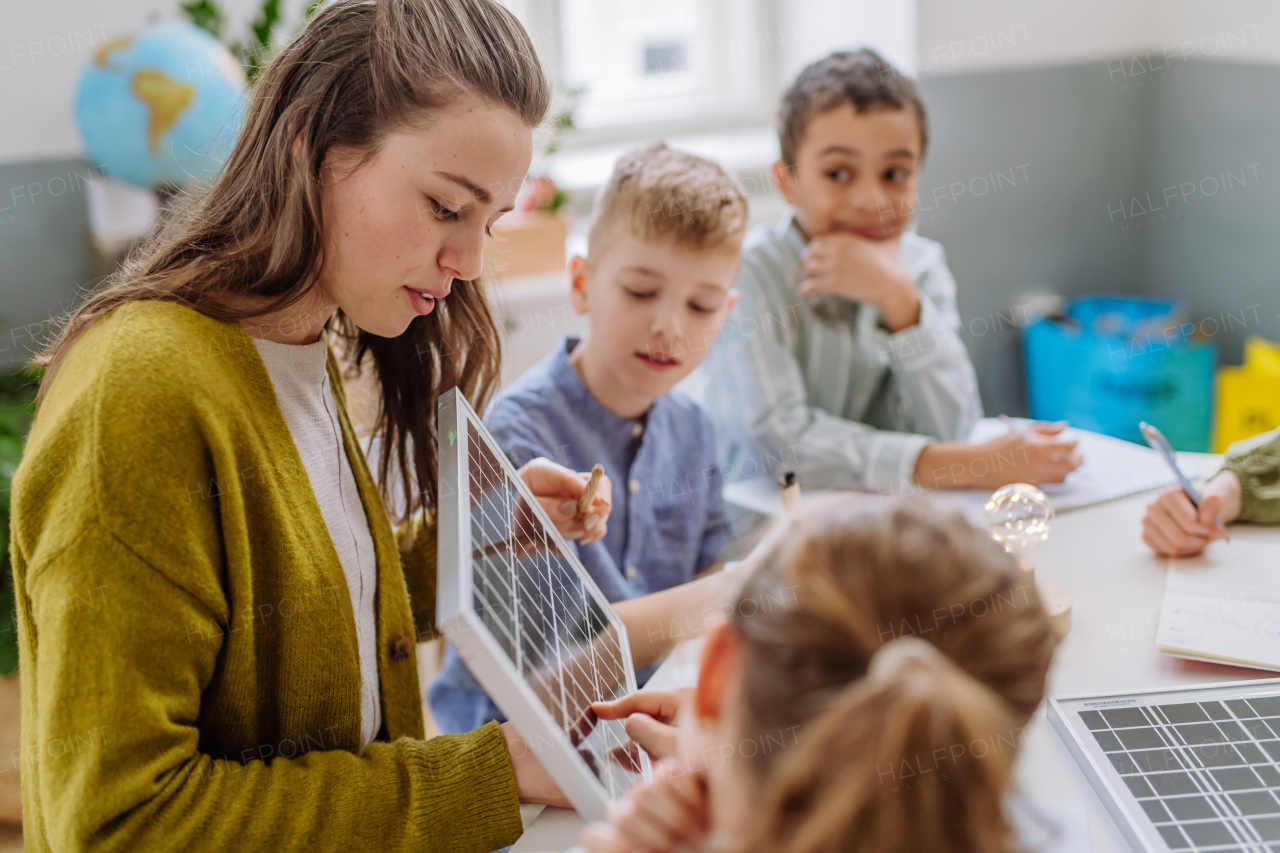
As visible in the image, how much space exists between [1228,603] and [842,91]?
101 centimetres

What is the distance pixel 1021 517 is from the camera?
3.79 ft

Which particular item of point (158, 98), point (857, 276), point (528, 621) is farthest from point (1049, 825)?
point (158, 98)

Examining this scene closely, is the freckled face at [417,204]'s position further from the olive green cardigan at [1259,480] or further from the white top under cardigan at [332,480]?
the olive green cardigan at [1259,480]

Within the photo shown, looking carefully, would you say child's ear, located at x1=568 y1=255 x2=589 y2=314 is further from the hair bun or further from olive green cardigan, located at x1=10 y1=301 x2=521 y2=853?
the hair bun

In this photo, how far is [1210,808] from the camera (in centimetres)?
74

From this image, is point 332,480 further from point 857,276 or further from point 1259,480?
point 1259,480

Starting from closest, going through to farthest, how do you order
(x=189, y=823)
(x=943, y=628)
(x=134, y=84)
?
(x=943, y=628) → (x=189, y=823) → (x=134, y=84)

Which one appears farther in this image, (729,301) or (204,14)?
(204,14)

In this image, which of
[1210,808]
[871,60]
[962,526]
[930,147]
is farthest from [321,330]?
[930,147]

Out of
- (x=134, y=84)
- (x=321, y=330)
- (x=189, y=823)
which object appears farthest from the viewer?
(x=134, y=84)

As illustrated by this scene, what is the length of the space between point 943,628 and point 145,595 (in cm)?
56

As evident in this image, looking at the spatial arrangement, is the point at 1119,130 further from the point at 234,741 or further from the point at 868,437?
the point at 234,741

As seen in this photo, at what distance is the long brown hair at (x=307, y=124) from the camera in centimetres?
87

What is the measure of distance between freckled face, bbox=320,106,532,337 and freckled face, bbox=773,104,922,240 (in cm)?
89
